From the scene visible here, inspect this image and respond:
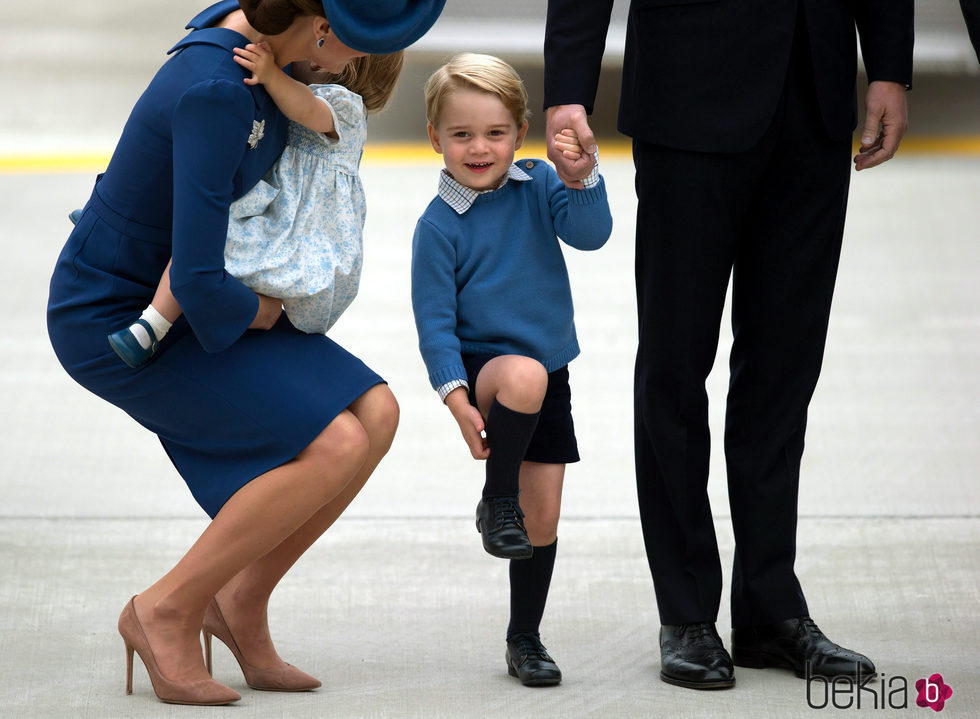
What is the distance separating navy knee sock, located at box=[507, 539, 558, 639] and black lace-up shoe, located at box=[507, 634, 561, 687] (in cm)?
2

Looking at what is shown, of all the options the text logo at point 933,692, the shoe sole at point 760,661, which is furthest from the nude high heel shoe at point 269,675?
the text logo at point 933,692

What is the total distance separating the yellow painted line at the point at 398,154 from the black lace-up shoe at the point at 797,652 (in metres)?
5.55

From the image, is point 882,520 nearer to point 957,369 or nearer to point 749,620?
point 749,620

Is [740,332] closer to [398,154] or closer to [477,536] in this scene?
[477,536]

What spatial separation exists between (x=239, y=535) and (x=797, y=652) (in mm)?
969

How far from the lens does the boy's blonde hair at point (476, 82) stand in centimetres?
219

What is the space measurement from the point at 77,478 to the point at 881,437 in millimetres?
2387

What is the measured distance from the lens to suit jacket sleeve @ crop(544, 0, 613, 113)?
83.1 inches

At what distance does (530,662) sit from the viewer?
221 centimetres

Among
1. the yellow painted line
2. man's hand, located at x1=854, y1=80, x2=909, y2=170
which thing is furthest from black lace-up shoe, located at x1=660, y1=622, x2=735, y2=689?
the yellow painted line

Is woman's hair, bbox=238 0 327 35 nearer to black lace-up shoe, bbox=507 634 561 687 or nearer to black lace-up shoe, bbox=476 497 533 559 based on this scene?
black lace-up shoe, bbox=476 497 533 559

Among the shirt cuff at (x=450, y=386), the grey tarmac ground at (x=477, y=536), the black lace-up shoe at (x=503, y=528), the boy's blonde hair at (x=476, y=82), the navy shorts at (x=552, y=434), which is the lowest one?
the grey tarmac ground at (x=477, y=536)

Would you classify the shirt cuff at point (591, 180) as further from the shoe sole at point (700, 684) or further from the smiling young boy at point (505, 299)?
the shoe sole at point (700, 684)

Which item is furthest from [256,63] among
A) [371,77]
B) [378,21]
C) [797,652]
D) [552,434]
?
[797,652]
